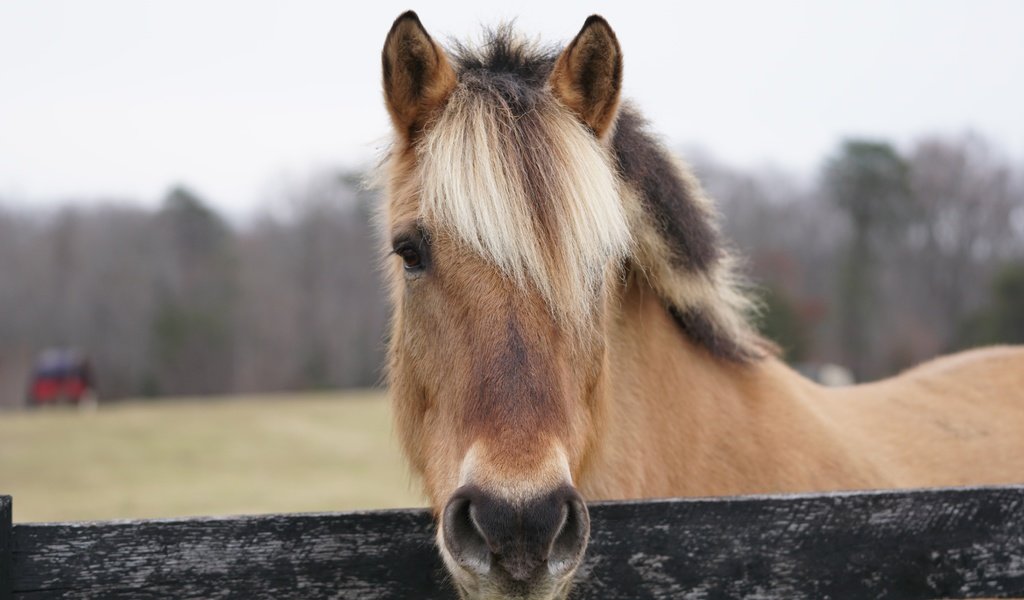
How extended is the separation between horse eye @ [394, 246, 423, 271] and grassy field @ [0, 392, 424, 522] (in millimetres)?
6896

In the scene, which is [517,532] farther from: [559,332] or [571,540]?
[559,332]

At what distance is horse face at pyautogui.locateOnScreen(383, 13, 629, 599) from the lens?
82.3 inches

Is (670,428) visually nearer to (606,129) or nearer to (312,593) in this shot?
(606,129)

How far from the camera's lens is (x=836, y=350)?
43750 millimetres

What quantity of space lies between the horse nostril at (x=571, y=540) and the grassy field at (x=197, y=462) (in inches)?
289

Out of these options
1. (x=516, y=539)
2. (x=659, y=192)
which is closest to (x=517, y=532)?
(x=516, y=539)

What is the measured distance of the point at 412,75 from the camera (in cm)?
286

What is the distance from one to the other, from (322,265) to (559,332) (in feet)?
155

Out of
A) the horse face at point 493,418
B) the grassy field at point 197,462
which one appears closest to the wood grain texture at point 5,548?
the horse face at point 493,418

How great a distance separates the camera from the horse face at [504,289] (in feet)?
6.86

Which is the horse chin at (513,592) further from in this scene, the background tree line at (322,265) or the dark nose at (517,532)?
the background tree line at (322,265)

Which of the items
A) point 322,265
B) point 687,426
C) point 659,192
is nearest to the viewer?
point 659,192

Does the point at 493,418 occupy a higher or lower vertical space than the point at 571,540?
higher

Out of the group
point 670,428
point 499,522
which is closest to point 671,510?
point 499,522
